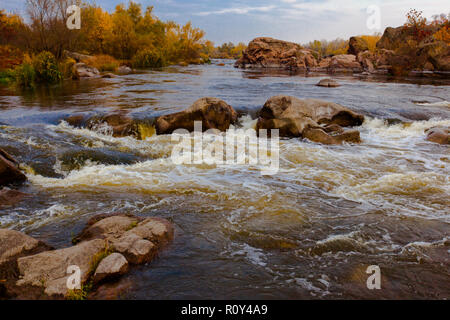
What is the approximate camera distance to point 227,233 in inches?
149

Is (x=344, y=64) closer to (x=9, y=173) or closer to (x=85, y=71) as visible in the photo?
(x=85, y=71)

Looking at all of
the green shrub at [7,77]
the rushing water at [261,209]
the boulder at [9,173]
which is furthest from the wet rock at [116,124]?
the green shrub at [7,77]

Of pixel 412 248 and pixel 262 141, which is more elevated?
pixel 262 141

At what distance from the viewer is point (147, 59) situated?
32.9 metres

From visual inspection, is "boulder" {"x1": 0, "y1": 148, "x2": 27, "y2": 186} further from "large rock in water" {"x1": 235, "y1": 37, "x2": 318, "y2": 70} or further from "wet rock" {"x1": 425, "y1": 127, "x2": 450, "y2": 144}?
"large rock in water" {"x1": 235, "y1": 37, "x2": 318, "y2": 70}

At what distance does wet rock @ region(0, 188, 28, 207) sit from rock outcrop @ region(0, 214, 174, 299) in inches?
64.4

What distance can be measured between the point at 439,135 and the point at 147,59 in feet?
96.8

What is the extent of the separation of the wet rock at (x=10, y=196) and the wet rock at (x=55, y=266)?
2.06m

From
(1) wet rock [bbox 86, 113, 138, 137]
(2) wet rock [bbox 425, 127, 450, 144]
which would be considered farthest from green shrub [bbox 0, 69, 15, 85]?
(2) wet rock [bbox 425, 127, 450, 144]

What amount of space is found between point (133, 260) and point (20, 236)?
45.3 inches

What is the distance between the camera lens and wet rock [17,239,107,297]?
2623 millimetres

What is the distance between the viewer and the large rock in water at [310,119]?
27.5 ft

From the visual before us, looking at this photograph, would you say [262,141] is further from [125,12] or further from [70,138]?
[125,12]
